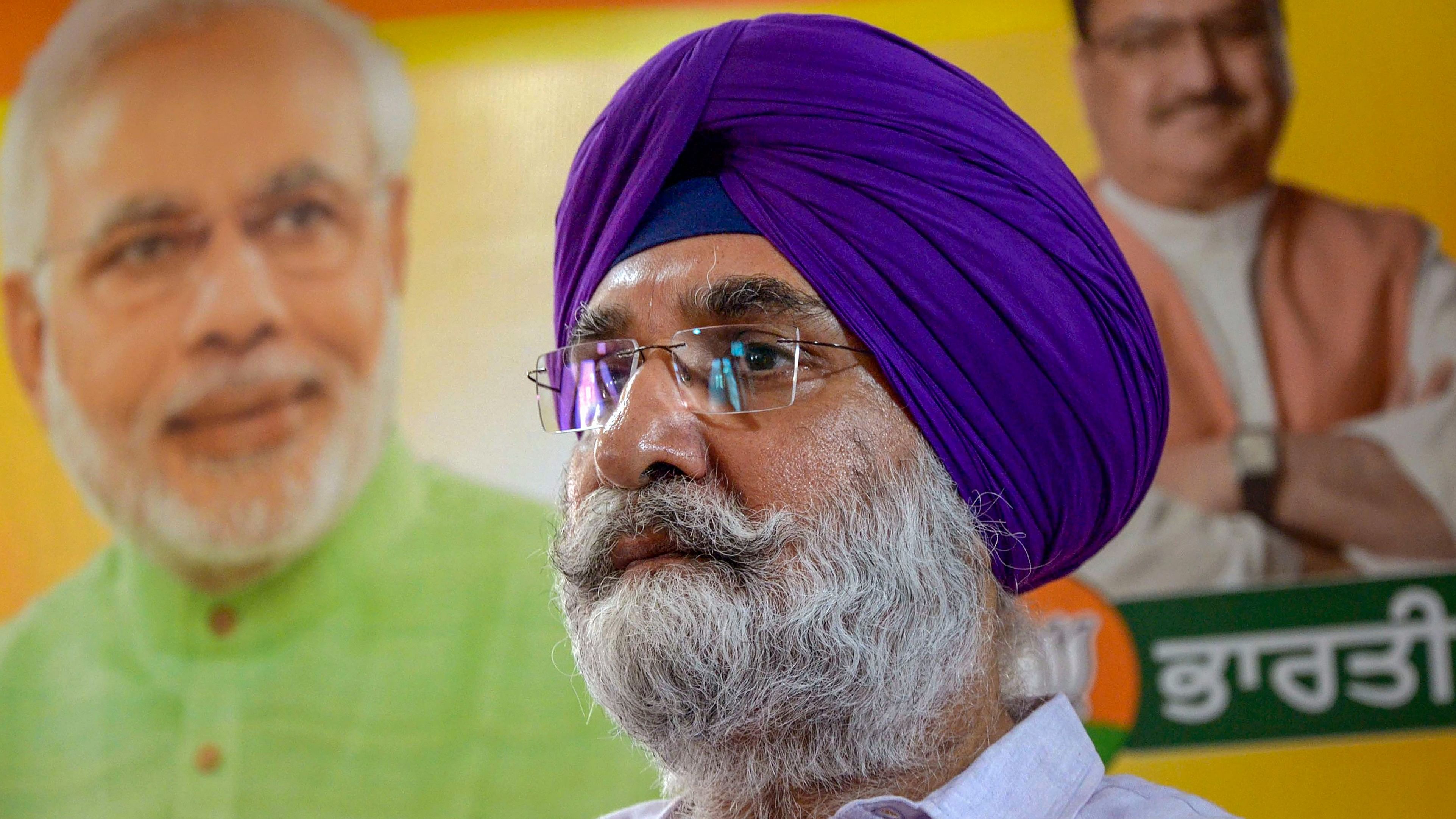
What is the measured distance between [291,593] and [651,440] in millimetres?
1753

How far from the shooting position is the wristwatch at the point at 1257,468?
7.62ft

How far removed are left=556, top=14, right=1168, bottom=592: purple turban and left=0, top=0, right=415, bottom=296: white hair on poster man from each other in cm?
165

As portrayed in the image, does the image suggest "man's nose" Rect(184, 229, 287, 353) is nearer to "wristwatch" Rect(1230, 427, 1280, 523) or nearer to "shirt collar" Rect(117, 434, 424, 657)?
"shirt collar" Rect(117, 434, 424, 657)

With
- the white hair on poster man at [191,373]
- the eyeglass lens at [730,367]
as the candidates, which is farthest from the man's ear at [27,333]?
the eyeglass lens at [730,367]

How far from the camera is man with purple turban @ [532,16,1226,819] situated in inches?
49.7

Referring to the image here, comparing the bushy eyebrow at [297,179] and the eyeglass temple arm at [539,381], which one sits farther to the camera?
the bushy eyebrow at [297,179]

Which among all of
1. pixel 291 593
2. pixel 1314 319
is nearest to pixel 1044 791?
pixel 1314 319

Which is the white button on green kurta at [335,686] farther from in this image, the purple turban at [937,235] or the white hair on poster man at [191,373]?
the purple turban at [937,235]

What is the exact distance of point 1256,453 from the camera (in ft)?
7.66

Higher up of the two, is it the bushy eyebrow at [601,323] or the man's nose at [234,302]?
the man's nose at [234,302]

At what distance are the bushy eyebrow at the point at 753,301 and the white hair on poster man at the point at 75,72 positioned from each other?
5.87 ft

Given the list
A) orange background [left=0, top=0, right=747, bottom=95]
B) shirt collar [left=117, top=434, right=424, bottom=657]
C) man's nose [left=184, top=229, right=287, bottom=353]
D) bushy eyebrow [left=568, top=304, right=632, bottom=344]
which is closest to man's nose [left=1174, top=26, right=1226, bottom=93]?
orange background [left=0, top=0, right=747, bottom=95]

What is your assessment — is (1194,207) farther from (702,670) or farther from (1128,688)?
(702,670)

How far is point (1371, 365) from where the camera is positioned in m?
2.33
